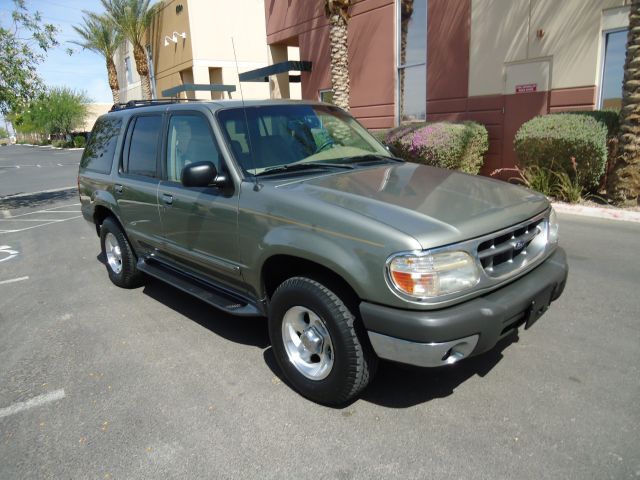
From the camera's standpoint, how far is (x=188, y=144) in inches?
159

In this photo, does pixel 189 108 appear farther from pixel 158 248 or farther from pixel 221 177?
pixel 158 248

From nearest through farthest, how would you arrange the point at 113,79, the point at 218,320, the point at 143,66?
the point at 218,320 < the point at 143,66 < the point at 113,79

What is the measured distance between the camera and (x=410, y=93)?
518 inches

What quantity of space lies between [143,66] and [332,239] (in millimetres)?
30420

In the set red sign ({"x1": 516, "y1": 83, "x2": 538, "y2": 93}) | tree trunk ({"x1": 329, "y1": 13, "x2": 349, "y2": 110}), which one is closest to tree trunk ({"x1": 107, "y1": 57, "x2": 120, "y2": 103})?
tree trunk ({"x1": 329, "y1": 13, "x2": 349, "y2": 110})

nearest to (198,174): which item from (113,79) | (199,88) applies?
(199,88)

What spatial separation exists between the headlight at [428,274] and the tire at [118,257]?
11.9 ft

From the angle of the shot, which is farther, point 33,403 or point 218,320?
point 218,320

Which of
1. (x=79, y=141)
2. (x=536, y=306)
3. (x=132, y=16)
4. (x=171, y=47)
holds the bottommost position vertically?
(x=536, y=306)

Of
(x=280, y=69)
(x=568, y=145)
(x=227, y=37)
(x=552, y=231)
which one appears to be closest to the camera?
(x=552, y=231)

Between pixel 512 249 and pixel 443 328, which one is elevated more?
pixel 512 249

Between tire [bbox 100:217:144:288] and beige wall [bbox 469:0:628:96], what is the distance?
8.50 meters

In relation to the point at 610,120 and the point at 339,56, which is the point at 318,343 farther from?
the point at 339,56

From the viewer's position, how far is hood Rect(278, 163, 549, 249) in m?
2.68
